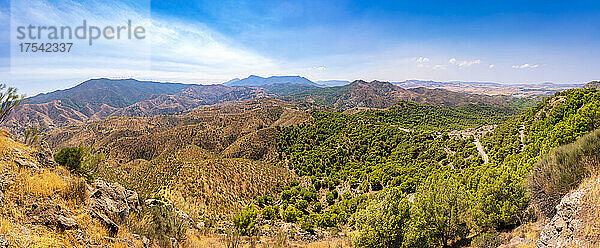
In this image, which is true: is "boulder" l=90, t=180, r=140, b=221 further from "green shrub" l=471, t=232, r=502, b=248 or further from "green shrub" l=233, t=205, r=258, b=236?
"green shrub" l=471, t=232, r=502, b=248

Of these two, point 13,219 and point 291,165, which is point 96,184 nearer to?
point 13,219

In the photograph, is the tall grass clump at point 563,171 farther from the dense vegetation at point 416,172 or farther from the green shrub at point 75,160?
the green shrub at point 75,160

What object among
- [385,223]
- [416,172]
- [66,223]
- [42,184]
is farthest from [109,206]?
[416,172]

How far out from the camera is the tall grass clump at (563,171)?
11758mm

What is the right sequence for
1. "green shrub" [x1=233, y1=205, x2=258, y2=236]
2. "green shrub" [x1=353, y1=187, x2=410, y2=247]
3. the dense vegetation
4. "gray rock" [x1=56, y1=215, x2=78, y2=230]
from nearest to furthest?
"gray rock" [x1=56, y1=215, x2=78, y2=230] < "green shrub" [x1=353, y1=187, x2=410, y2=247] < the dense vegetation < "green shrub" [x1=233, y1=205, x2=258, y2=236]

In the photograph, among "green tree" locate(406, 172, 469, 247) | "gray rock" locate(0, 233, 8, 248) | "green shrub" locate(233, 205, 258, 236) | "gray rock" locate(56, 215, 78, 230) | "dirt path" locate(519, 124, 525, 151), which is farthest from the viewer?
"dirt path" locate(519, 124, 525, 151)

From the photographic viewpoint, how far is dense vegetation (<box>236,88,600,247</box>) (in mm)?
16812

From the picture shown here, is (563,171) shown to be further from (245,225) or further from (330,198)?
(330,198)

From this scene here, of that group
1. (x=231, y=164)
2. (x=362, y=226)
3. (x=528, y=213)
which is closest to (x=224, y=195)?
(x=231, y=164)

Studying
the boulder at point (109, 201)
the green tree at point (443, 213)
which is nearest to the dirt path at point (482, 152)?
the green tree at point (443, 213)

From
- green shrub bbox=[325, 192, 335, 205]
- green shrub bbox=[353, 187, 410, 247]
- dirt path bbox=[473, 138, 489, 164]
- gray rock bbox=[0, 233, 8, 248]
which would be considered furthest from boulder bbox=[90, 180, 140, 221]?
dirt path bbox=[473, 138, 489, 164]

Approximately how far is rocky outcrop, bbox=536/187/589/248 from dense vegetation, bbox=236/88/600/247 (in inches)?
93.0

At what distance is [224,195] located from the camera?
42.7m

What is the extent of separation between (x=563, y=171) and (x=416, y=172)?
1388 inches
